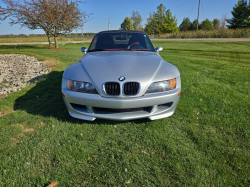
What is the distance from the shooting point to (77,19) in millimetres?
19484

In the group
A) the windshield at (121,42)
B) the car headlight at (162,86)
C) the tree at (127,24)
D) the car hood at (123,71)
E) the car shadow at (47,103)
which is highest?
the tree at (127,24)

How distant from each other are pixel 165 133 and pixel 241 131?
1.14 metres

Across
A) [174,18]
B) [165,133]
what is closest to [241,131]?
[165,133]

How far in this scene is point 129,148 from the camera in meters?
2.05

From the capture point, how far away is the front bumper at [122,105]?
2129 millimetres

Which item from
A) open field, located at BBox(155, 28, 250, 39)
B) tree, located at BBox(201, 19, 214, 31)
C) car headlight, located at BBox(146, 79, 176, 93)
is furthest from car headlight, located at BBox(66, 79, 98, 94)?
tree, located at BBox(201, 19, 214, 31)

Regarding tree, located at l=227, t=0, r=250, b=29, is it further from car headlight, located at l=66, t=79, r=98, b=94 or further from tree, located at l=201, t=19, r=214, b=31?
car headlight, located at l=66, t=79, r=98, b=94

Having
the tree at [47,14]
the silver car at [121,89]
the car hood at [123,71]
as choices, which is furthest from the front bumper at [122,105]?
the tree at [47,14]

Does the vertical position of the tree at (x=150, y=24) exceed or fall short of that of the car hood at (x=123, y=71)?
it exceeds it

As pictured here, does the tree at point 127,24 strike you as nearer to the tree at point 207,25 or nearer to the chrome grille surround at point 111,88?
the tree at point 207,25

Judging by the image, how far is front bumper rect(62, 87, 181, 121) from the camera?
2129mm

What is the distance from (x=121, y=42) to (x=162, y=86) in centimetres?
193

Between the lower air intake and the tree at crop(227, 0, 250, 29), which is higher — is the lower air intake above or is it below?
below

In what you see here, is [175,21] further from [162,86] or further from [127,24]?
[162,86]
